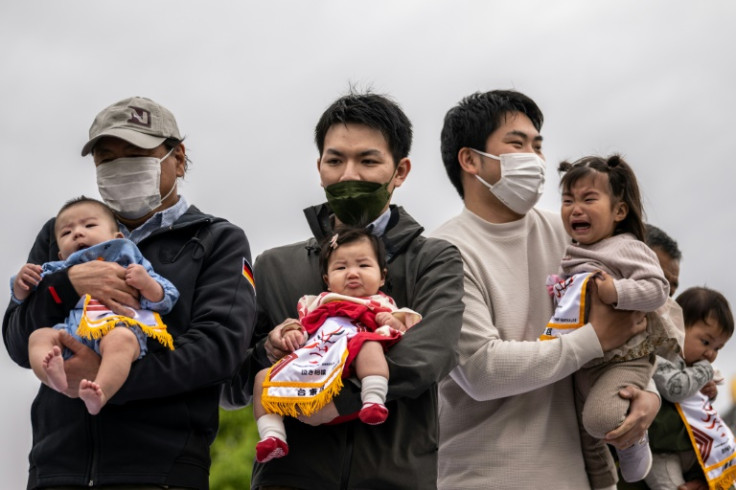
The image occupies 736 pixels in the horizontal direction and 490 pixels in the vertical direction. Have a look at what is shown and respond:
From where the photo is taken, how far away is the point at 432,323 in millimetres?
4754

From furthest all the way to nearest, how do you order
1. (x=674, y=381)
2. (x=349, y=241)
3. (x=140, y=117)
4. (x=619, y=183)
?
1. (x=674, y=381)
2. (x=619, y=183)
3. (x=140, y=117)
4. (x=349, y=241)

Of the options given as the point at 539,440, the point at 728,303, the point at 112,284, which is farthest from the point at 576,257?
the point at 112,284

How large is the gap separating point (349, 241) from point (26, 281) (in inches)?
56.7

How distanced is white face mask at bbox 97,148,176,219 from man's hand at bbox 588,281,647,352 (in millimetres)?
2233

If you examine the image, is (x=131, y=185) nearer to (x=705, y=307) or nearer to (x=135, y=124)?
(x=135, y=124)

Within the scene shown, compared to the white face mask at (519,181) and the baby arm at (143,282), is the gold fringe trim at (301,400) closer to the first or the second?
the baby arm at (143,282)

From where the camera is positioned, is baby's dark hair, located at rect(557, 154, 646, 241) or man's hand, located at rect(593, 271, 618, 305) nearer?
man's hand, located at rect(593, 271, 618, 305)

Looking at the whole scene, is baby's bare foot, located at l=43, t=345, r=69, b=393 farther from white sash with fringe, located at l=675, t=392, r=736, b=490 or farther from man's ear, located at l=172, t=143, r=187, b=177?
white sash with fringe, located at l=675, t=392, r=736, b=490

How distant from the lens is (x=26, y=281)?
4723 mm

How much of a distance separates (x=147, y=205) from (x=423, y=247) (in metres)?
1.35

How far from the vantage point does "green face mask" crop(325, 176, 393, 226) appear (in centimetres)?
525

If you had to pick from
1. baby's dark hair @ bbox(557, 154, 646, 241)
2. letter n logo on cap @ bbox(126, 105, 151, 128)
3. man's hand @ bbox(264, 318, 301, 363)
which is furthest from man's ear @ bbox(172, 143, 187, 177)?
baby's dark hair @ bbox(557, 154, 646, 241)

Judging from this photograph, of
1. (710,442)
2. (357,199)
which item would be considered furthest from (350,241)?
(710,442)

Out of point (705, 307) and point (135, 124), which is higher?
point (135, 124)
